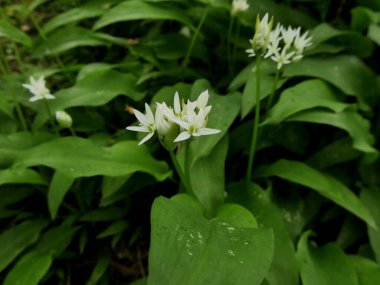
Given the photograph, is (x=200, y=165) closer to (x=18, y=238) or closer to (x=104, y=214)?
(x=104, y=214)

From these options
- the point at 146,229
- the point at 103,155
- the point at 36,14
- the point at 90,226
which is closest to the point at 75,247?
the point at 90,226

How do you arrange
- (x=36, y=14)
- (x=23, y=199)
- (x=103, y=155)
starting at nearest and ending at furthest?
(x=103, y=155) < (x=23, y=199) < (x=36, y=14)

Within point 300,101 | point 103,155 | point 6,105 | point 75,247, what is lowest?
point 75,247

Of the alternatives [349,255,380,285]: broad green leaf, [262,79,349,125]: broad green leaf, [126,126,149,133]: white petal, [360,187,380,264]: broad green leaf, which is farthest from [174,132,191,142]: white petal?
[360,187,380,264]: broad green leaf

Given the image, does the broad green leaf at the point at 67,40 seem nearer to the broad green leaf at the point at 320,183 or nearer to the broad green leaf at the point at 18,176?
the broad green leaf at the point at 18,176

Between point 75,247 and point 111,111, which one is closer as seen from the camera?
point 75,247

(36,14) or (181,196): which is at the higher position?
(181,196)

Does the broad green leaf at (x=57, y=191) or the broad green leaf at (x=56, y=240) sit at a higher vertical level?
the broad green leaf at (x=57, y=191)

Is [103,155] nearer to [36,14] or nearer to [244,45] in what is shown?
[244,45]

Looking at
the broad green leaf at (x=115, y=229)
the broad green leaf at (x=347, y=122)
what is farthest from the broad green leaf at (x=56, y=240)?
the broad green leaf at (x=347, y=122)
